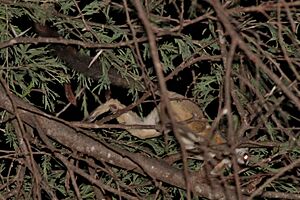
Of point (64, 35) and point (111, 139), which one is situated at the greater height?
point (64, 35)

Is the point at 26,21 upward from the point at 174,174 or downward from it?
upward

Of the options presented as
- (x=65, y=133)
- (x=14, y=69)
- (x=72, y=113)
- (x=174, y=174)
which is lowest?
(x=72, y=113)

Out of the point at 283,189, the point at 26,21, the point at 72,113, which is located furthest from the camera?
the point at 72,113

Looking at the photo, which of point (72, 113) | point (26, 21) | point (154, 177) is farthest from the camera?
point (72, 113)

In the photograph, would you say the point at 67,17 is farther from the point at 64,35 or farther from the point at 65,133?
the point at 65,133

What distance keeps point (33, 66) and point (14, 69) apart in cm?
9

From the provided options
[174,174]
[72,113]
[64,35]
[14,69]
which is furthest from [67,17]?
[72,113]

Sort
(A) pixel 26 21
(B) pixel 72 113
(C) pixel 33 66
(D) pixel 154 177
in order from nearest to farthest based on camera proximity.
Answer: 1. (D) pixel 154 177
2. (C) pixel 33 66
3. (A) pixel 26 21
4. (B) pixel 72 113

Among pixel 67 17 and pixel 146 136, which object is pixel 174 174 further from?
pixel 67 17

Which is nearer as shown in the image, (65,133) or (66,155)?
(65,133)

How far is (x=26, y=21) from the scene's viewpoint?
3611 mm

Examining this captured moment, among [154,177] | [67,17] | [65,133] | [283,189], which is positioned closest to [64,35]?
[67,17]

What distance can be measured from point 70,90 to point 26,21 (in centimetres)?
57

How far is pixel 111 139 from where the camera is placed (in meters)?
3.04
